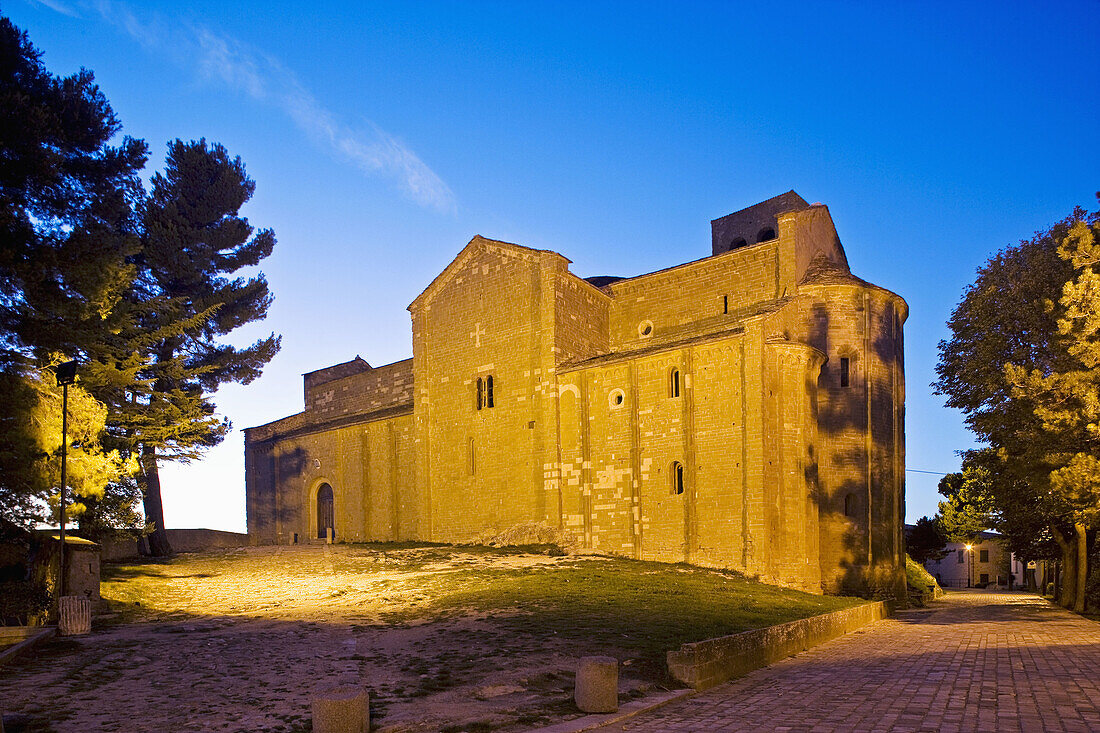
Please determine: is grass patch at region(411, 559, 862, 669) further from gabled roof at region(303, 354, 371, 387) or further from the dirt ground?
gabled roof at region(303, 354, 371, 387)

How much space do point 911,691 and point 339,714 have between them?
7.41m

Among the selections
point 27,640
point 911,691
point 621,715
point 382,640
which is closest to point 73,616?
point 27,640

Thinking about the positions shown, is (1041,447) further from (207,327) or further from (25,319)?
(207,327)

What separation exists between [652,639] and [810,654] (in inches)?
136

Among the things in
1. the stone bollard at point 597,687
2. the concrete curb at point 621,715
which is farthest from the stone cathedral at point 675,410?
the stone bollard at point 597,687

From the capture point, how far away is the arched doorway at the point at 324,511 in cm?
3731

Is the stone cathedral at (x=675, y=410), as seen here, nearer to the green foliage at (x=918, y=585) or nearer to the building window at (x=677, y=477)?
the building window at (x=677, y=477)

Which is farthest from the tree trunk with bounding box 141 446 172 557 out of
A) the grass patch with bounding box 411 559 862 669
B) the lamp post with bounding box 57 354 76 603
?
the lamp post with bounding box 57 354 76 603

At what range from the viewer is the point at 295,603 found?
17.0 metres

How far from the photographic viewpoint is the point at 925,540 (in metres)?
50.5

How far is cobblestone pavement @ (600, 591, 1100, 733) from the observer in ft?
25.6

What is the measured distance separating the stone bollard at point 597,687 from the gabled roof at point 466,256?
21.0 metres

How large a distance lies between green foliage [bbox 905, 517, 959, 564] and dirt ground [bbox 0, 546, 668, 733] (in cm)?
4462

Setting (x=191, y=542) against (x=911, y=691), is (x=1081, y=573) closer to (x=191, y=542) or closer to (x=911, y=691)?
(x=911, y=691)
